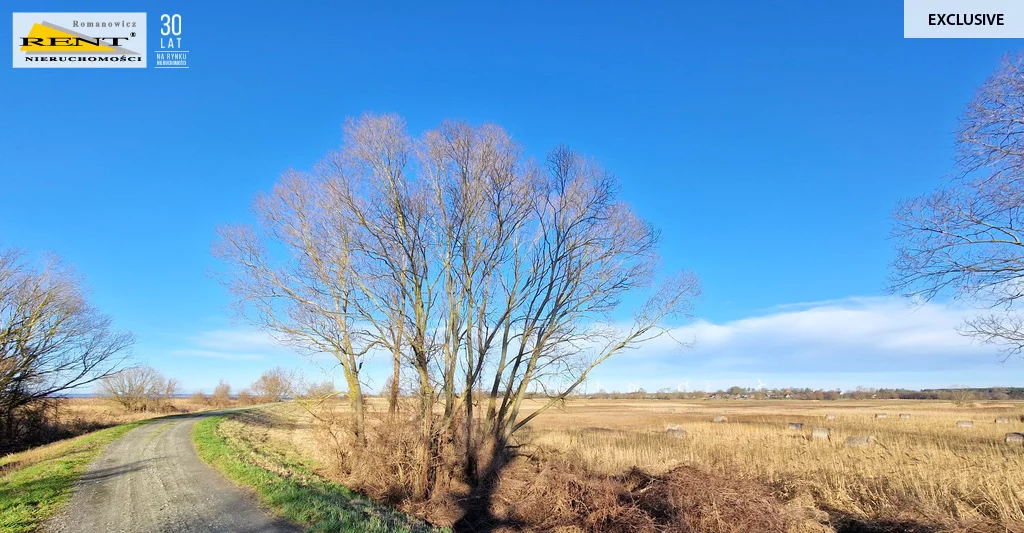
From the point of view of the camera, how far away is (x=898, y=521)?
26.5ft

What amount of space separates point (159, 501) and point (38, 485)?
144 inches

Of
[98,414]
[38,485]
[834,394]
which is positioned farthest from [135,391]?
[834,394]

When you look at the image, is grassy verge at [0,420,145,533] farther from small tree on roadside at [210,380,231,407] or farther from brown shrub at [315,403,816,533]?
small tree on roadside at [210,380,231,407]

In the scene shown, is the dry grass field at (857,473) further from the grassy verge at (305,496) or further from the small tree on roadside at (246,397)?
the small tree on roadside at (246,397)

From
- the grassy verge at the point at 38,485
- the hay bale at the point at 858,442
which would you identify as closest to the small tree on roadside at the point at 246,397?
the grassy verge at the point at 38,485

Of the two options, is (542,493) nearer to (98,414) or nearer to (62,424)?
(62,424)

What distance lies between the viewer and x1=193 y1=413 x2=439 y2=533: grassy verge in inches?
306

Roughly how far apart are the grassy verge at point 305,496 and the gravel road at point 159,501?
0.31 metres

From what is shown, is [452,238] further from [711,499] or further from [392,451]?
[711,499]

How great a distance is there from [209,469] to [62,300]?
856 inches

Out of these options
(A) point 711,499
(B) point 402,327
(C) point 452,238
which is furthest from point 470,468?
(A) point 711,499

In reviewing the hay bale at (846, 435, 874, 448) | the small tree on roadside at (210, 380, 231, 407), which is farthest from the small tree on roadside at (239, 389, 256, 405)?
the hay bale at (846, 435, 874, 448)

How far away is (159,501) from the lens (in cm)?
928

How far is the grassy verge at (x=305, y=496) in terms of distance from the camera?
7.78 metres
